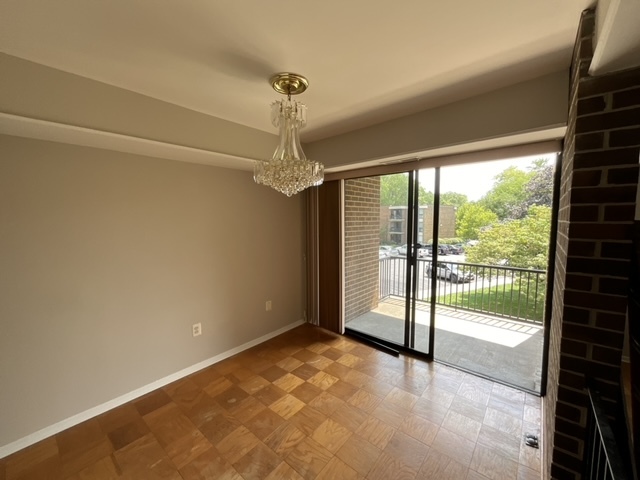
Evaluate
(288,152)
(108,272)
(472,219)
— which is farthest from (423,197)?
(108,272)

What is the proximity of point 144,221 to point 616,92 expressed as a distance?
114 inches

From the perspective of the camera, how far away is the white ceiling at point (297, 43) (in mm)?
1094

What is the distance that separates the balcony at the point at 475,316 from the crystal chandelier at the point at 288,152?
1678mm

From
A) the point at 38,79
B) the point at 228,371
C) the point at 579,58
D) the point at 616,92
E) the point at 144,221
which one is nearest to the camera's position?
the point at 616,92

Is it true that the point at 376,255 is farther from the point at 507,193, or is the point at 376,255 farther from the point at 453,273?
the point at 507,193

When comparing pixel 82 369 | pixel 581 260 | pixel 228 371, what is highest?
pixel 581 260

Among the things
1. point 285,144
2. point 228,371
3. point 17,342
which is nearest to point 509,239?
point 285,144

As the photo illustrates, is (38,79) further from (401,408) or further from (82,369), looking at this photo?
(401,408)

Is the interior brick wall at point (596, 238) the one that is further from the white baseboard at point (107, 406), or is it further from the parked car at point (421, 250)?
the white baseboard at point (107, 406)

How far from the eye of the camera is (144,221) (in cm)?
213

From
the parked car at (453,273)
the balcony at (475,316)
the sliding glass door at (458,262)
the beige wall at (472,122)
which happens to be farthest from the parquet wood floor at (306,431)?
the beige wall at (472,122)

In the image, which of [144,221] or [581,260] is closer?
[581,260]

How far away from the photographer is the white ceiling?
43.1 inches

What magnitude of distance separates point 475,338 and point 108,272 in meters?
3.86
